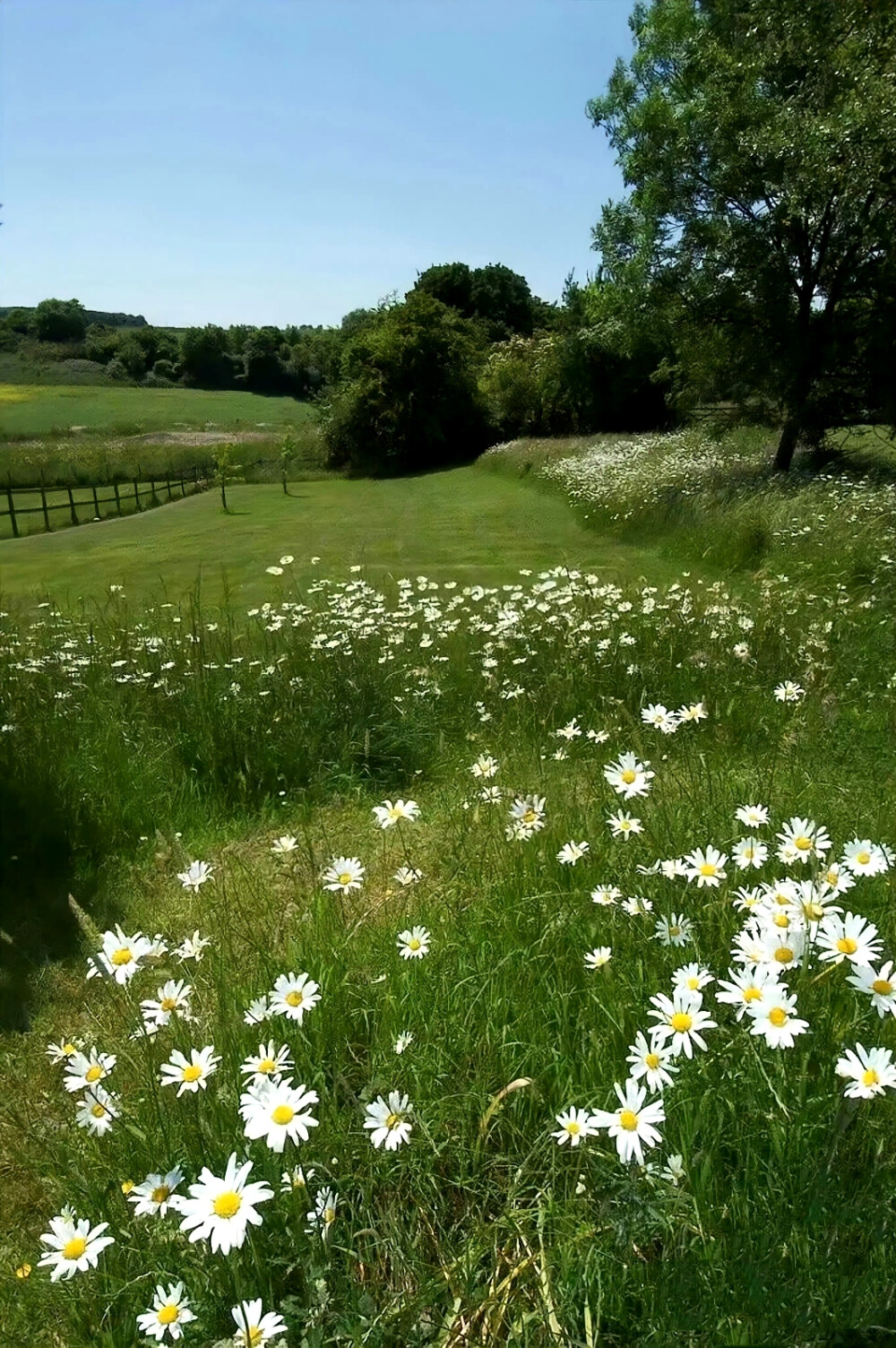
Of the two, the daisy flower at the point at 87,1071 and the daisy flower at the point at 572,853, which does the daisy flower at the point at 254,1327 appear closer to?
the daisy flower at the point at 87,1071

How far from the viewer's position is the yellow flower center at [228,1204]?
4.00 feet

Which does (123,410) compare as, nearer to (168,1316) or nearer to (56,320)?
(56,320)

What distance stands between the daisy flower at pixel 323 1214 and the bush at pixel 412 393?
2502 cm

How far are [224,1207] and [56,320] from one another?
11.2 meters

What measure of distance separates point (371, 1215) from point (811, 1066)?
910 mm


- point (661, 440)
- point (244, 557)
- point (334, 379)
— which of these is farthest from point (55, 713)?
point (334, 379)

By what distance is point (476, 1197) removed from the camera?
1.71 m

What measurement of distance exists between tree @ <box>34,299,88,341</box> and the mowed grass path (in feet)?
8.01

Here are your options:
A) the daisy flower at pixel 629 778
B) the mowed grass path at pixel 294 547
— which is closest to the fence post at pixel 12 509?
the mowed grass path at pixel 294 547

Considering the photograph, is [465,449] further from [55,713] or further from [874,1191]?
[874,1191]

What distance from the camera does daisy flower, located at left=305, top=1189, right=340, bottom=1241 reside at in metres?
1.34

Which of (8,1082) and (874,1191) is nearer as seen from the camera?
(874,1191)

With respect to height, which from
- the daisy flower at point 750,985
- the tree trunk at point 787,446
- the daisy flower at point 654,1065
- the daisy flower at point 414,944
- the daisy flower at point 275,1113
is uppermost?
the tree trunk at point 787,446

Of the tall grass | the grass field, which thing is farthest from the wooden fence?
the tall grass
